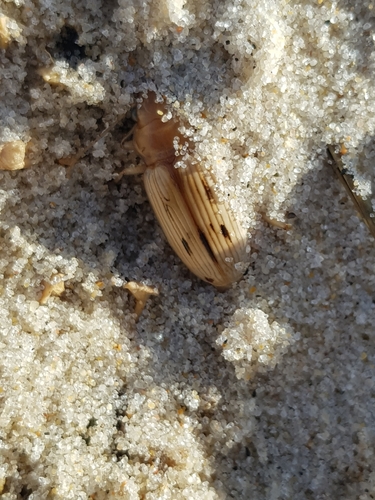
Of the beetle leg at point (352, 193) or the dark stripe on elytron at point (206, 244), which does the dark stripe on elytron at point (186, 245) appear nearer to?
the dark stripe on elytron at point (206, 244)

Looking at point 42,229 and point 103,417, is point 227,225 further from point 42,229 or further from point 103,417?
point 103,417

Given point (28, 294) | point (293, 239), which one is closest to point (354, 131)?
point (293, 239)

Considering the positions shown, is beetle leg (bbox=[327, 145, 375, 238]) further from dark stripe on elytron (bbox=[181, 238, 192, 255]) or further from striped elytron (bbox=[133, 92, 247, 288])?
dark stripe on elytron (bbox=[181, 238, 192, 255])

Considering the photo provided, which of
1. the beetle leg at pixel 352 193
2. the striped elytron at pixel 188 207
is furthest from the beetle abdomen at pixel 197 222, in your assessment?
the beetle leg at pixel 352 193

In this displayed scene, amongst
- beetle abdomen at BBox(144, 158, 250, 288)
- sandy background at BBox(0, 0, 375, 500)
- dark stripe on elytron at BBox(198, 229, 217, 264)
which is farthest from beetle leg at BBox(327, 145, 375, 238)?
dark stripe on elytron at BBox(198, 229, 217, 264)

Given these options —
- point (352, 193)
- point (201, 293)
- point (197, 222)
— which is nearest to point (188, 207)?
point (197, 222)

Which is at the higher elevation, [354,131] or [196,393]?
[354,131]

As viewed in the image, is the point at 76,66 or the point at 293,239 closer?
the point at 76,66

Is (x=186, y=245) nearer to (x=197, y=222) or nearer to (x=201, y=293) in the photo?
(x=197, y=222)
